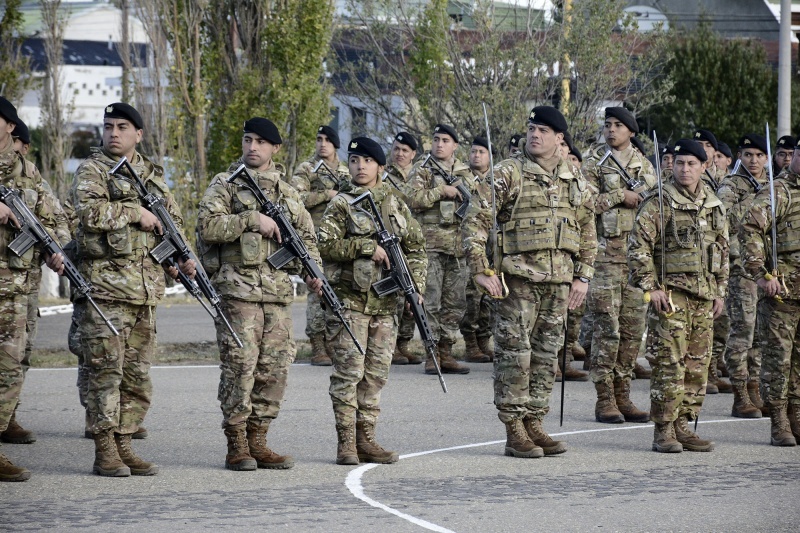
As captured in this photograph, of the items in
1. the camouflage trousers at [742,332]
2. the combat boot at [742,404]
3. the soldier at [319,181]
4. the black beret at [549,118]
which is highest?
the black beret at [549,118]

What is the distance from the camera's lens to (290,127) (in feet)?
63.5

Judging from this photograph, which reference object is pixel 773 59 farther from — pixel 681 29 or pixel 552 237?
pixel 552 237

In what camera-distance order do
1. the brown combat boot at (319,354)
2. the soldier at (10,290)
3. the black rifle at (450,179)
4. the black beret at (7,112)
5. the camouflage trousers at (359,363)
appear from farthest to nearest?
the brown combat boot at (319,354)
the black rifle at (450,179)
the camouflage trousers at (359,363)
the black beret at (7,112)
the soldier at (10,290)

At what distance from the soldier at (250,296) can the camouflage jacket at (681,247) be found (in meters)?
2.56

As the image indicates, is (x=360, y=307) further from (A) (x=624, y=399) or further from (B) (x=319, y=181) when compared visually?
Answer: (B) (x=319, y=181)

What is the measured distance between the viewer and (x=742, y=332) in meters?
12.0

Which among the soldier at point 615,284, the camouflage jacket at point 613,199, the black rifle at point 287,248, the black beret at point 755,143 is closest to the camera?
the black rifle at point 287,248

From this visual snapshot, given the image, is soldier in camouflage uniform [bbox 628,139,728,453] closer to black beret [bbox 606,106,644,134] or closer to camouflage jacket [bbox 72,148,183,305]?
black beret [bbox 606,106,644,134]

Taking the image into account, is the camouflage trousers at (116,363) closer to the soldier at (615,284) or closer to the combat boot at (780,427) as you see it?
the soldier at (615,284)

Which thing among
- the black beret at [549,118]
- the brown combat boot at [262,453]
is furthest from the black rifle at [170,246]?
the black beret at [549,118]

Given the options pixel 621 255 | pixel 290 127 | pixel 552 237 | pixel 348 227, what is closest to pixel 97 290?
pixel 348 227

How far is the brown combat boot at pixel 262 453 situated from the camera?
29.5ft

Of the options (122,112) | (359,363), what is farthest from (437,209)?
(122,112)

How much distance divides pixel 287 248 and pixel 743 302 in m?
4.95
